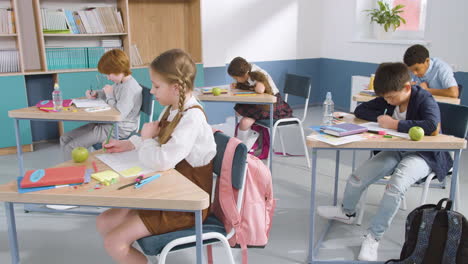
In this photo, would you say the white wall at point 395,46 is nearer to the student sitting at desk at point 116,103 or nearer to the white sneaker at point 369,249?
the white sneaker at point 369,249

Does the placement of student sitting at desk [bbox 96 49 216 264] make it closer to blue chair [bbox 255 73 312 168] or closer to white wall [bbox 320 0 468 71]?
blue chair [bbox 255 73 312 168]

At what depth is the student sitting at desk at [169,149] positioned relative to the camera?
1.66m

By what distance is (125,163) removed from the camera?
1796 mm

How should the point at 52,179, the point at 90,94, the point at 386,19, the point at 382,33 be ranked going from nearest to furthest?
the point at 52,179 < the point at 90,94 < the point at 386,19 < the point at 382,33

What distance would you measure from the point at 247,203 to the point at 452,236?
1.01m

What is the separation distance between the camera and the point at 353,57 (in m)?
6.09

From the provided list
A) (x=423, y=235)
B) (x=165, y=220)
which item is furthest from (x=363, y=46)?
(x=165, y=220)

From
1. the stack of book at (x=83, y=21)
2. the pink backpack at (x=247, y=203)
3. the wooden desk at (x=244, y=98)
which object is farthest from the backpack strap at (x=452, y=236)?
the stack of book at (x=83, y=21)

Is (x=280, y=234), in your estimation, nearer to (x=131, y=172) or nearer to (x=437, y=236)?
(x=437, y=236)

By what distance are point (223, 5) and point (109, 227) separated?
4.24m

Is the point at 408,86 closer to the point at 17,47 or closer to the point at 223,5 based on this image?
the point at 223,5

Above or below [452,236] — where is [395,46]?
above

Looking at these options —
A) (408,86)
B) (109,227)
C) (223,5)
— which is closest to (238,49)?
(223,5)

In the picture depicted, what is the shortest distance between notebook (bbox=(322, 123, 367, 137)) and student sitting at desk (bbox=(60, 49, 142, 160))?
1.55 meters
